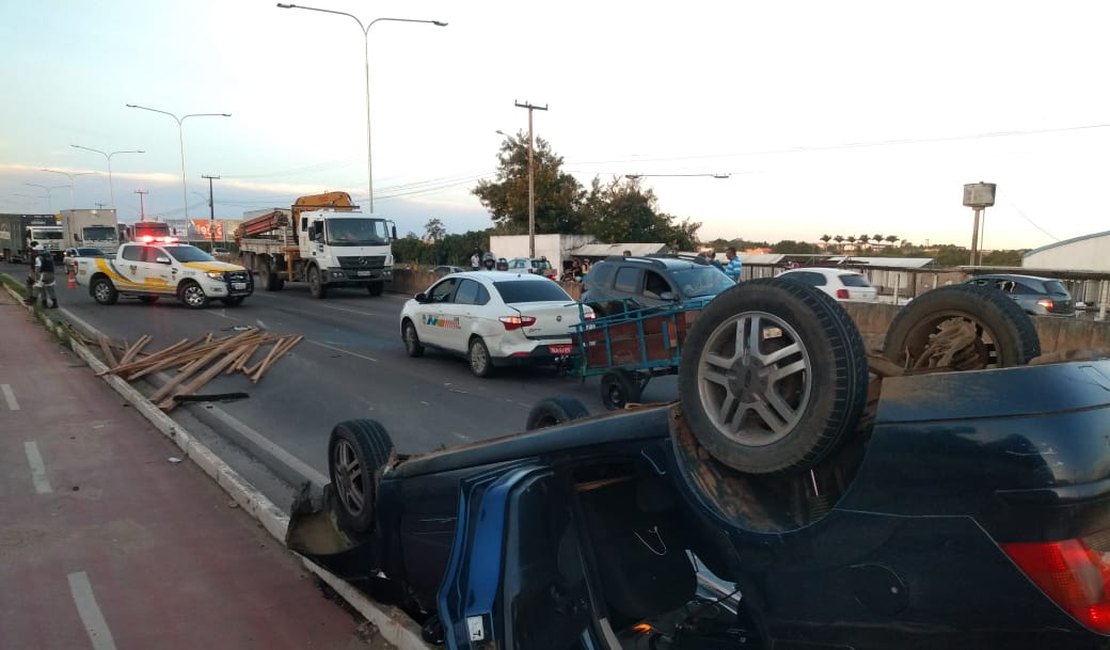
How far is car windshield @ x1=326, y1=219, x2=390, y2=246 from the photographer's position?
26172 millimetres

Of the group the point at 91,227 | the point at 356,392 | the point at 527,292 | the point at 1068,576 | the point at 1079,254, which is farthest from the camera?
the point at 91,227

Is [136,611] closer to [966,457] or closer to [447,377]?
[966,457]

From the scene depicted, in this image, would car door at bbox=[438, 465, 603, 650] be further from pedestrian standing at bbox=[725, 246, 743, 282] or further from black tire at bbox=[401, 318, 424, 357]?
pedestrian standing at bbox=[725, 246, 743, 282]

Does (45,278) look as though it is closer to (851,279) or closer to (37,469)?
(37,469)

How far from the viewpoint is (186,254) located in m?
22.8

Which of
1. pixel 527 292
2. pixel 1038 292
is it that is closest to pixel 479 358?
pixel 527 292

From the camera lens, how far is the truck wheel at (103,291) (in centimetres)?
2308

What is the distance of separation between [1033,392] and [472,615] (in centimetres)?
169

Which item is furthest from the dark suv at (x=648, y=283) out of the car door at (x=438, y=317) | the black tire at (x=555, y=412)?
the black tire at (x=555, y=412)

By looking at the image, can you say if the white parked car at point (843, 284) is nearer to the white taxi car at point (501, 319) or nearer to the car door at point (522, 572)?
the white taxi car at point (501, 319)

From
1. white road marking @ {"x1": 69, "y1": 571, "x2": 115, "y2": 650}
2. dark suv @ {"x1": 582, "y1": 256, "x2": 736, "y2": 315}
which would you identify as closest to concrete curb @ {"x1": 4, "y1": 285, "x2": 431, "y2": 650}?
white road marking @ {"x1": 69, "y1": 571, "x2": 115, "y2": 650}

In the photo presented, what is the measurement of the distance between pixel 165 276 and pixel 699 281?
16833mm

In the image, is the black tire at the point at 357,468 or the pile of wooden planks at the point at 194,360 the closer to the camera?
the black tire at the point at 357,468

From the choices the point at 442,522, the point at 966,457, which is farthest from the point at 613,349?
the point at 966,457
